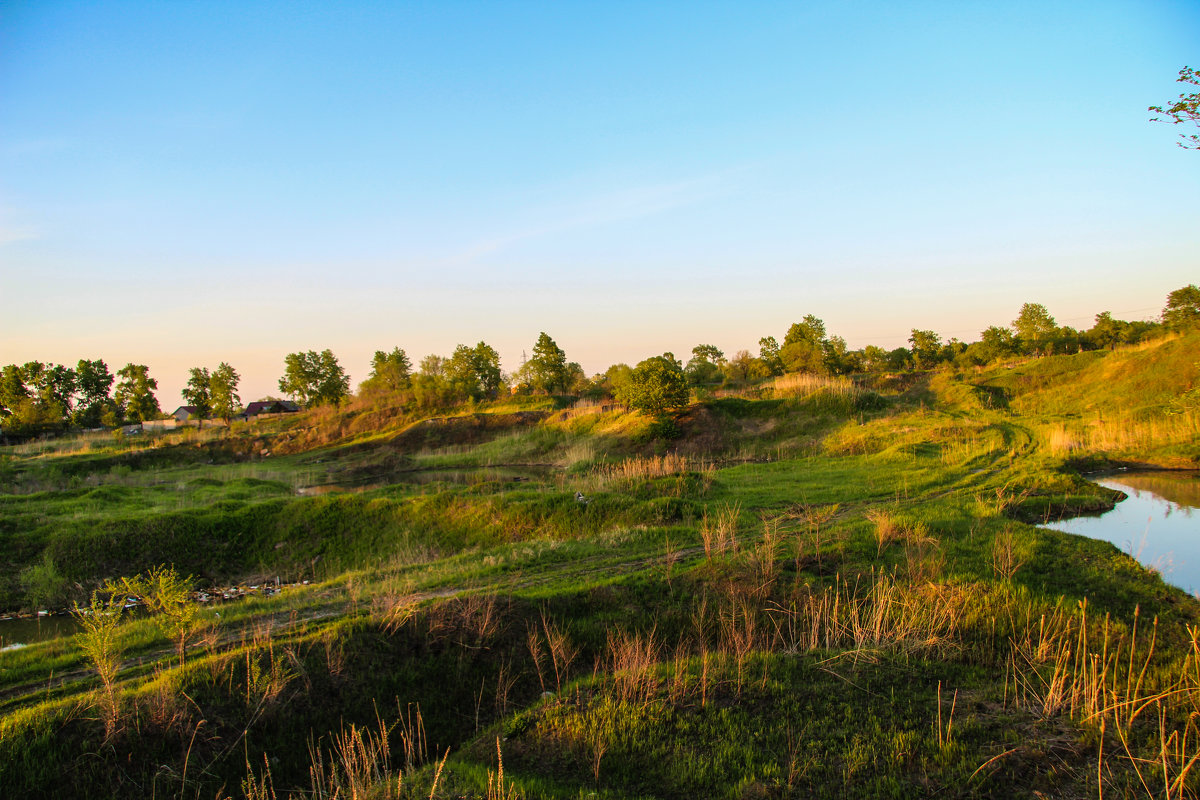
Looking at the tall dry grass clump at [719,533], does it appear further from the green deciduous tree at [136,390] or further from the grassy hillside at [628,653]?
the green deciduous tree at [136,390]

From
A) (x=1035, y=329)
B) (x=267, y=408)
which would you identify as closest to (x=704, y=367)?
(x=1035, y=329)

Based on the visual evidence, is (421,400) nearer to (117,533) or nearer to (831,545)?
(117,533)

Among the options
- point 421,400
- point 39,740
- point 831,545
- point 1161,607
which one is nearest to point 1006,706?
point 1161,607

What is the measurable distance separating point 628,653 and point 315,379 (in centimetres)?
7481

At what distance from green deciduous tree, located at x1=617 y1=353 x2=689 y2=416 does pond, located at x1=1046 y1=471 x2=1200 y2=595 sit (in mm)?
18531

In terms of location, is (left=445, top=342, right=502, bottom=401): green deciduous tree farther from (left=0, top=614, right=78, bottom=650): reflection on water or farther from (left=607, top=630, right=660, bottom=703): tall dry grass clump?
(left=607, top=630, right=660, bottom=703): tall dry grass clump

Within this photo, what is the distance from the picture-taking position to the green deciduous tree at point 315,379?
7144 cm

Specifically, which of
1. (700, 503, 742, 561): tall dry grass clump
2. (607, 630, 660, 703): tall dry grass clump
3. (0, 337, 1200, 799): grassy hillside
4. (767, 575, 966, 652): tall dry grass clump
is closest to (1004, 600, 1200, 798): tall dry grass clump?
(0, 337, 1200, 799): grassy hillside

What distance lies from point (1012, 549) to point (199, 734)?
38.9 feet

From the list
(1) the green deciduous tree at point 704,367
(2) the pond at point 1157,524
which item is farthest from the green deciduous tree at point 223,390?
(2) the pond at point 1157,524

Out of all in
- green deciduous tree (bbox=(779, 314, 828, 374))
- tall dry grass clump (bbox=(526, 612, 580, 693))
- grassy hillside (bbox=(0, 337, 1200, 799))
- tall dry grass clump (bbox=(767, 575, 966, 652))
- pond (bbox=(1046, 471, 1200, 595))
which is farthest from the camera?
green deciduous tree (bbox=(779, 314, 828, 374))

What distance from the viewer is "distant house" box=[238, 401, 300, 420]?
98812mm

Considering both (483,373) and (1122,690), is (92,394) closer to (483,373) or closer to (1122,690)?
(483,373)

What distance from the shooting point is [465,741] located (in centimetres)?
656
